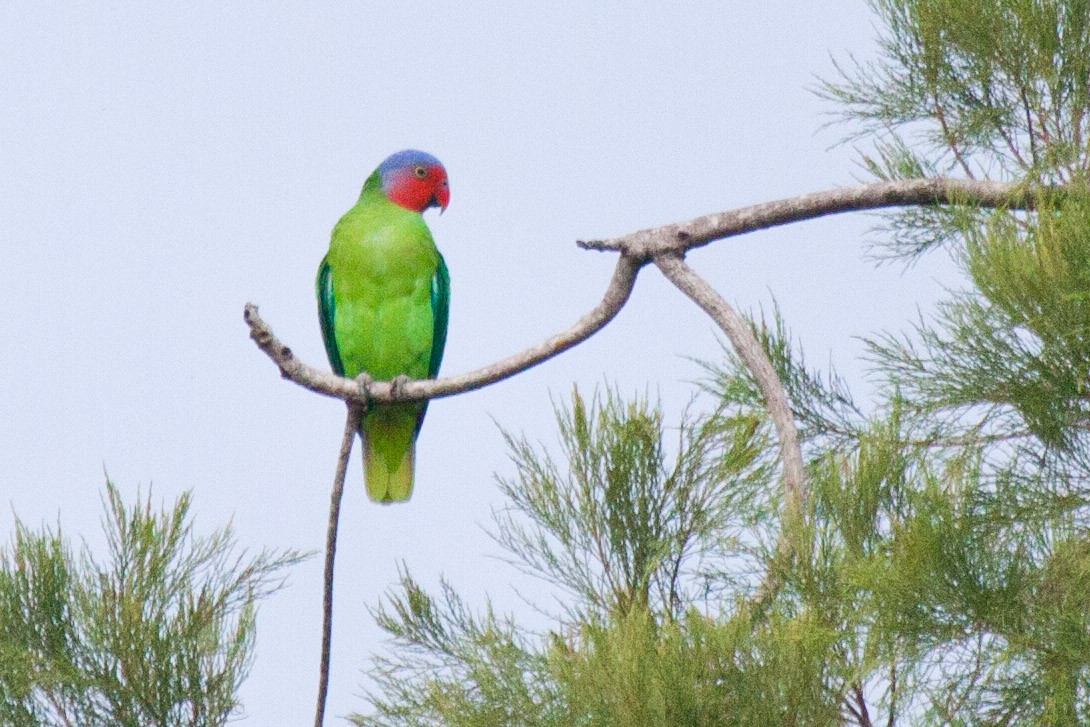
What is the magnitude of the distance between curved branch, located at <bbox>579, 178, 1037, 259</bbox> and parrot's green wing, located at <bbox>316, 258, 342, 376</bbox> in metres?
1.38

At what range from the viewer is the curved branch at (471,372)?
5.58 ft

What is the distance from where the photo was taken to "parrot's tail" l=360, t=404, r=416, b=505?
9.63ft

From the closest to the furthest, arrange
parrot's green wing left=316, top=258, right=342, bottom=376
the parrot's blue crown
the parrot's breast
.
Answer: the parrot's breast
parrot's green wing left=316, top=258, right=342, bottom=376
the parrot's blue crown

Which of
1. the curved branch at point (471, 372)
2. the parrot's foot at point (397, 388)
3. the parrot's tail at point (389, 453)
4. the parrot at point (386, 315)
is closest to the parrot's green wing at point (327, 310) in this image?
the parrot at point (386, 315)

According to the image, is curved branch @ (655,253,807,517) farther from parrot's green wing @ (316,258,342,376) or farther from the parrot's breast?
parrot's green wing @ (316,258,342,376)

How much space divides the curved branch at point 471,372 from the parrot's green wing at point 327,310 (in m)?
1.03

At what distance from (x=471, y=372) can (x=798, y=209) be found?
0.47 m

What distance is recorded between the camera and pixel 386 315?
288cm

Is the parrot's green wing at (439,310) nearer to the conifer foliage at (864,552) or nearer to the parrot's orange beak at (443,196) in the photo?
the parrot's orange beak at (443,196)

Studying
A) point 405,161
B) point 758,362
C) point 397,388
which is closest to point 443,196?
point 405,161

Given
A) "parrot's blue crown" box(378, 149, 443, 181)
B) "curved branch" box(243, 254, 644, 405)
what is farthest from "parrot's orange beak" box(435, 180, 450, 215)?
"curved branch" box(243, 254, 644, 405)

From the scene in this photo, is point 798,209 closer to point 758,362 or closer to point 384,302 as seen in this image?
point 758,362

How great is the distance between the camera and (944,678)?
4.64 ft

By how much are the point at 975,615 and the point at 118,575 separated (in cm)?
105
